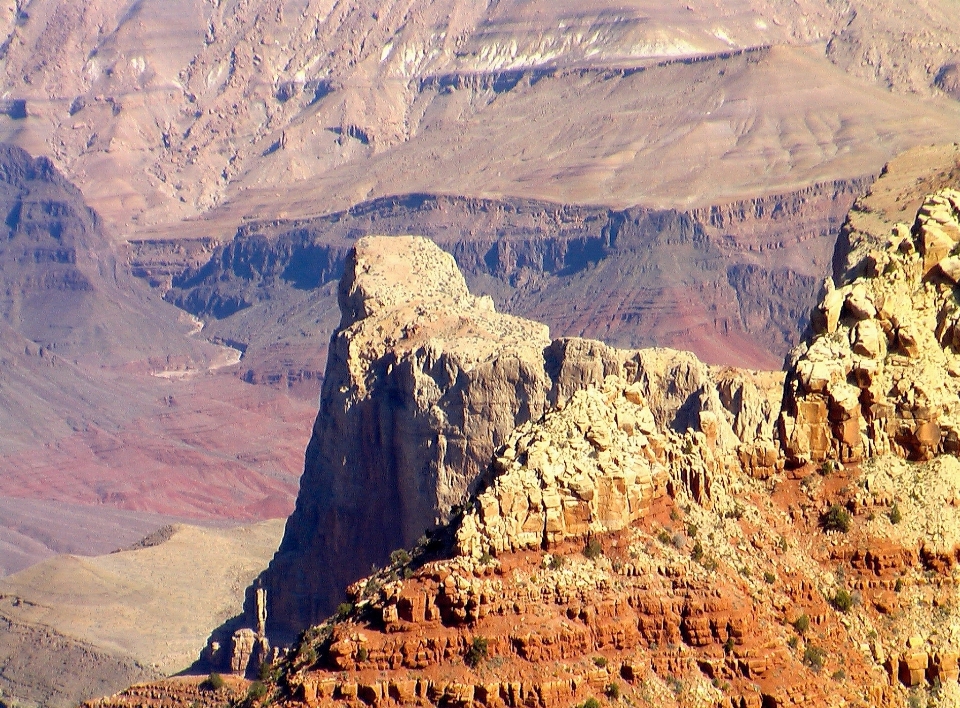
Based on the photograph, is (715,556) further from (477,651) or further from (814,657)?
(477,651)

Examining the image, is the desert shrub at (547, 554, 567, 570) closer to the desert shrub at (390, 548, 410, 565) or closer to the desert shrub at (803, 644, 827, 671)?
the desert shrub at (390, 548, 410, 565)

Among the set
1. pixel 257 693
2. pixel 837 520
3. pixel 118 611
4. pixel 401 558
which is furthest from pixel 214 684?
pixel 118 611

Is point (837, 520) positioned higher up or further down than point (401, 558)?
higher up

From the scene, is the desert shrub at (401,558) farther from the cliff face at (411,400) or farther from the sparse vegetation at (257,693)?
the cliff face at (411,400)

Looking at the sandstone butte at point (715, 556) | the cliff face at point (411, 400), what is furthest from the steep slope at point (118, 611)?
the sandstone butte at point (715, 556)

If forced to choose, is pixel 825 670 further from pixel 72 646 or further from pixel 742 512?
pixel 72 646

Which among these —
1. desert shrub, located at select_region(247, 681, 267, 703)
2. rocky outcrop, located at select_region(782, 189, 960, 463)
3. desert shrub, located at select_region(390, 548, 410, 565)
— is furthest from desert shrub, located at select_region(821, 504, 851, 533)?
desert shrub, located at select_region(247, 681, 267, 703)
